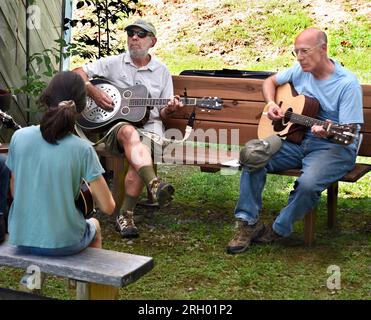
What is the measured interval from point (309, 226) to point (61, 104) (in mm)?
2094

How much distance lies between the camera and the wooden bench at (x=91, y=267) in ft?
11.3

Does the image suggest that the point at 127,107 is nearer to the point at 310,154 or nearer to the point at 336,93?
the point at 310,154

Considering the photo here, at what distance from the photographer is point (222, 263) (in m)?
4.86

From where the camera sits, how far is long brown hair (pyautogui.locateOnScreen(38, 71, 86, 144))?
3.52 metres

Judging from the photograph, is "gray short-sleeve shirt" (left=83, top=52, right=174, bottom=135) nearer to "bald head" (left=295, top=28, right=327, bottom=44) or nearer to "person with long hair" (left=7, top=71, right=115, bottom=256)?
"bald head" (left=295, top=28, right=327, bottom=44)

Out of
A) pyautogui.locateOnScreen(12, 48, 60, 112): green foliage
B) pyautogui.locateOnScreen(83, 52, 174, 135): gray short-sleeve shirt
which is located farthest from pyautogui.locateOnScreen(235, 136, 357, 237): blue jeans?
pyautogui.locateOnScreen(12, 48, 60, 112): green foliage

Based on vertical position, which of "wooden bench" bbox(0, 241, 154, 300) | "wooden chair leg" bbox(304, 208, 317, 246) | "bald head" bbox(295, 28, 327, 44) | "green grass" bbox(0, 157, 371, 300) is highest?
"bald head" bbox(295, 28, 327, 44)

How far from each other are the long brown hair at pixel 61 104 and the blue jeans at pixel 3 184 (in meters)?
0.72

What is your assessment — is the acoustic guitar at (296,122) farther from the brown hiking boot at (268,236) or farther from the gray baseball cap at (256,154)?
the brown hiking boot at (268,236)

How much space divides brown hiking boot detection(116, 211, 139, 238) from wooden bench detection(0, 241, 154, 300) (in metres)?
1.53

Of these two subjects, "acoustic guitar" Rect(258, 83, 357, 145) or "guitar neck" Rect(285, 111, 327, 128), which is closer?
"acoustic guitar" Rect(258, 83, 357, 145)

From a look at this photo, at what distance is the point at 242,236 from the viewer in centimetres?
506
